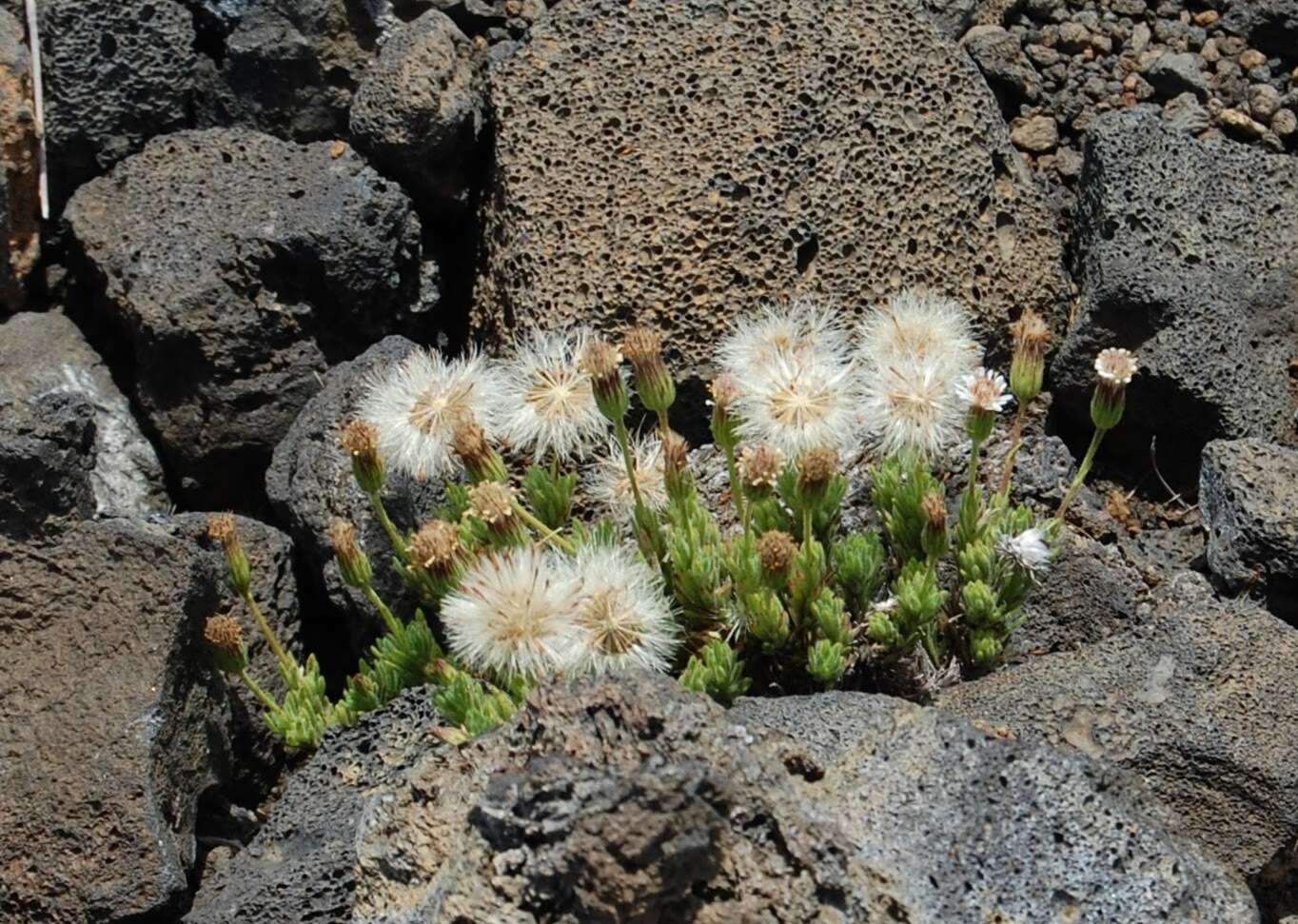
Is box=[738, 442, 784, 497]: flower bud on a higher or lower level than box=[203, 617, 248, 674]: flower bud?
higher

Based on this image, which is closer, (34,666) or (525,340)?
(34,666)

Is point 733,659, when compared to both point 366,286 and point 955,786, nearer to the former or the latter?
point 955,786

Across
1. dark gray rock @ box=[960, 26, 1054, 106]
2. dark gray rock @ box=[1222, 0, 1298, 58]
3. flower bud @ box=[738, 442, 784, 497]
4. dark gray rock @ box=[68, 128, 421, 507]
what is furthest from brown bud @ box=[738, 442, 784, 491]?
dark gray rock @ box=[1222, 0, 1298, 58]

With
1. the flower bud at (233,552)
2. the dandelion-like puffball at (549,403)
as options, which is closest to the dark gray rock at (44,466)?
the flower bud at (233,552)

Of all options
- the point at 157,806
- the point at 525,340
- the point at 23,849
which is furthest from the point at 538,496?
the point at 23,849

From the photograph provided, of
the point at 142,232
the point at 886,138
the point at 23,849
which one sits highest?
the point at 886,138

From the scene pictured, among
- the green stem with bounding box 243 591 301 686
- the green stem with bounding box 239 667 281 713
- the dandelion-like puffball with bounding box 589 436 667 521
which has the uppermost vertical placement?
the dandelion-like puffball with bounding box 589 436 667 521

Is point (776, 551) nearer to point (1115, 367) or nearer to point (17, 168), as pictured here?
point (1115, 367)

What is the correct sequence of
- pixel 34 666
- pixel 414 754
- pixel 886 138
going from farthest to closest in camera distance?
1. pixel 886 138
2. pixel 34 666
3. pixel 414 754

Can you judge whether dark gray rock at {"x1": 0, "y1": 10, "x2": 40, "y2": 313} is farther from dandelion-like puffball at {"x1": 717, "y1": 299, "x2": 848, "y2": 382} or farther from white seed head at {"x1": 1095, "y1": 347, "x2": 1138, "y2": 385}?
white seed head at {"x1": 1095, "y1": 347, "x2": 1138, "y2": 385}
